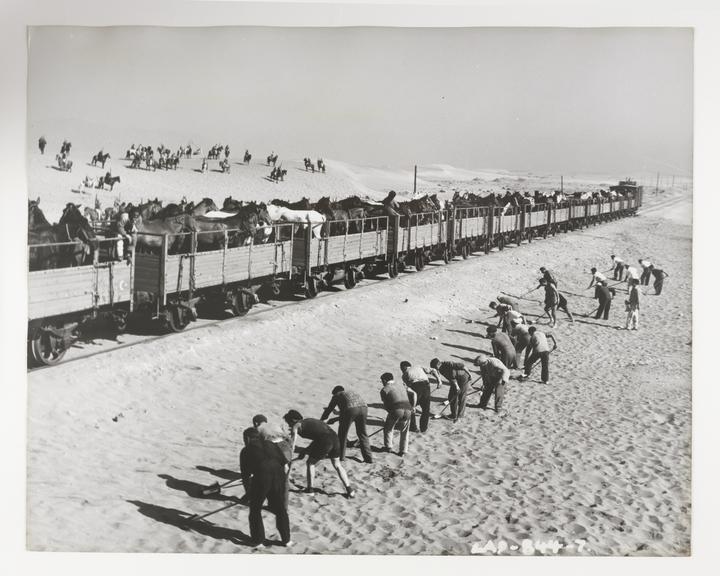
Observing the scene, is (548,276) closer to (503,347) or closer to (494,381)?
(503,347)

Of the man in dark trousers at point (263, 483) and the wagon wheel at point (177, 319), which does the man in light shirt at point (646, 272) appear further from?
the wagon wheel at point (177, 319)

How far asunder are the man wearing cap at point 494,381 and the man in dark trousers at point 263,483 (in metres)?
1.96

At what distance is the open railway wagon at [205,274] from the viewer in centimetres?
665

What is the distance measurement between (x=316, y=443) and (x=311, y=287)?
208cm

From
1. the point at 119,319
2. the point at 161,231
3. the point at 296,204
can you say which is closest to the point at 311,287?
the point at 296,204

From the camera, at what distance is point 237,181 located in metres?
7.41

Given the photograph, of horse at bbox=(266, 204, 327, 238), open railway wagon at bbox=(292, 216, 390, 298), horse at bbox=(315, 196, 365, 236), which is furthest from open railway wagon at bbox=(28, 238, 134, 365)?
horse at bbox=(315, 196, 365, 236)

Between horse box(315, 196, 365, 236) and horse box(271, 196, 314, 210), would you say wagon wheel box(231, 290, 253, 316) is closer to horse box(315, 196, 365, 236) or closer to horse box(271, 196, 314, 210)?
horse box(271, 196, 314, 210)

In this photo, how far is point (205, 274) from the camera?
23.0ft

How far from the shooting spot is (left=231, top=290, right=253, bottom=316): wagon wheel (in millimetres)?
7285

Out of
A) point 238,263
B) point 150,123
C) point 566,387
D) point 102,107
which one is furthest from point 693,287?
point 102,107

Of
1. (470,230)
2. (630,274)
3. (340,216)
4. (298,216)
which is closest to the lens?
(630,274)

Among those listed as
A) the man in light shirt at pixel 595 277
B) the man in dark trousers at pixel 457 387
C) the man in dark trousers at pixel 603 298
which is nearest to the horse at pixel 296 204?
the man in dark trousers at pixel 457 387

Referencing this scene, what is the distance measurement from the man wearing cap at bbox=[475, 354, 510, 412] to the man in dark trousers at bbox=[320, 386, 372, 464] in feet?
3.83
